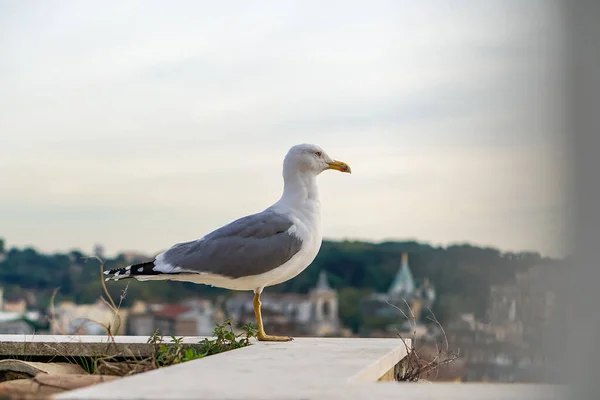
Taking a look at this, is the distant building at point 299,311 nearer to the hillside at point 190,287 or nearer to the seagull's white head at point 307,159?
the hillside at point 190,287

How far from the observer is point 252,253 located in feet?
16.0

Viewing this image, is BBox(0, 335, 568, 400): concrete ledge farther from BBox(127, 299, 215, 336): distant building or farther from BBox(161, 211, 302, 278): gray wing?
BBox(127, 299, 215, 336): distant building

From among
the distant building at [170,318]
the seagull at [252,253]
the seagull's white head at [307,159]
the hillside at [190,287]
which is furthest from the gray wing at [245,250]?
the distant building at [170,318]

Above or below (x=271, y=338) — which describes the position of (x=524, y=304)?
above

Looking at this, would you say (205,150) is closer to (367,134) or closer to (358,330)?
(367,134)

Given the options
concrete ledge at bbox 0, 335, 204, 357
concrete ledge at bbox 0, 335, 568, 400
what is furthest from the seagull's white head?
concrete ledge at bbox 0, 335, 568, 400

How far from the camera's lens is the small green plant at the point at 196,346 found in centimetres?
420

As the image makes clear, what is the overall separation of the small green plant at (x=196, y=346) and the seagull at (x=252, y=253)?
0.23 m

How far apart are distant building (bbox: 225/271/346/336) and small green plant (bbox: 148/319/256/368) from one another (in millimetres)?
26824

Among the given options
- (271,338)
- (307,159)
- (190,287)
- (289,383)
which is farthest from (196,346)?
(190,287)

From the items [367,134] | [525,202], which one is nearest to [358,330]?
[367,134]

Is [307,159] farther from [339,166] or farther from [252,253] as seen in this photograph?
[252,253]

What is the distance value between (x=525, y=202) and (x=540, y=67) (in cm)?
31

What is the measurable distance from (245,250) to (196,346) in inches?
22.2
